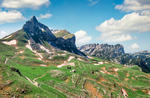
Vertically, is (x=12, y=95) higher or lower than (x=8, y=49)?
lower

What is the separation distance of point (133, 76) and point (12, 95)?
287ft

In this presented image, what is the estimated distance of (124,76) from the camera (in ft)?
341

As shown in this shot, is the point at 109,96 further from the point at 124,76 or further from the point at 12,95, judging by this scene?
the point at 12,95

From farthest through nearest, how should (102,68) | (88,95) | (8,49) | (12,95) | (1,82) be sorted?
1. (8,49)
2. (102,68)
3. (88,95)
4. (1,82)
5. (12,95)

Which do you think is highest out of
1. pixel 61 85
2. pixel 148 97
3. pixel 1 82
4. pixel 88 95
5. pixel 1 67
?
pixel 1 67

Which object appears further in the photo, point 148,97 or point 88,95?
point 148,97

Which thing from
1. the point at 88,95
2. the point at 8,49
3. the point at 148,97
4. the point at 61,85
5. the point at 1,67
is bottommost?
the point at 148,97

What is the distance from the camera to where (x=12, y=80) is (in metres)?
53.4

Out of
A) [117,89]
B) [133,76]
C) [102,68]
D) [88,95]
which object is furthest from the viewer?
[102,68]

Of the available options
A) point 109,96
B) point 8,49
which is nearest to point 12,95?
point 109,96

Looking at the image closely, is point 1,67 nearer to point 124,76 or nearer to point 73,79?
point 73,79

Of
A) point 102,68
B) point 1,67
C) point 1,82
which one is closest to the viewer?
point 1,82

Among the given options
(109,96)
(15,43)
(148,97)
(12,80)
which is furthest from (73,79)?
(15,43)

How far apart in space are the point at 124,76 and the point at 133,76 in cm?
654
